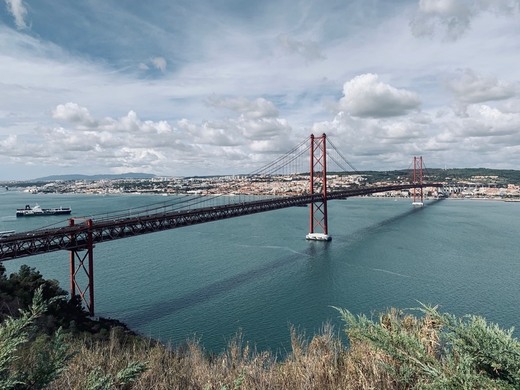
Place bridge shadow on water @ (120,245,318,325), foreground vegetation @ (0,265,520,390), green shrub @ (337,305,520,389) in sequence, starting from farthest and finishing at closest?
1. bridge shadow on water @ (120,245,318,325)
2. foreground vegetation @ (0,265,520,390)
3. green shrub @ (337,305,520,389)

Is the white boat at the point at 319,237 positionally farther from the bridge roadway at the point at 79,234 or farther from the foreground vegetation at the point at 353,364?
the foreground vegetation at the point at 353,364

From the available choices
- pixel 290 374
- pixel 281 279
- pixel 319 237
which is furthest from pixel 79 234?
pixel 319 237

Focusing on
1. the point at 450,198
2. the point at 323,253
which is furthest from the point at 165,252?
the point at 450,198

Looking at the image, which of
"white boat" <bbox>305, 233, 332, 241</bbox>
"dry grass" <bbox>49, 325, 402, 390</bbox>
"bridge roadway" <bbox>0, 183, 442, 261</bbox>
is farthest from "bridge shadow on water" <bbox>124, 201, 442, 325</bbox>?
"dry grass" <bbox>49, 325, 402, 390</bbox>

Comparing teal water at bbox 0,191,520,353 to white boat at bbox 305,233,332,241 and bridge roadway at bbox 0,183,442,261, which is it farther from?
bridge roadway at bbox 0,183,442,261

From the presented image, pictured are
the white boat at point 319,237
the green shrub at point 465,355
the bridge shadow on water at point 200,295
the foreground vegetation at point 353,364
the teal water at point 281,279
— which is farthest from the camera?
the white boat at point 319,237

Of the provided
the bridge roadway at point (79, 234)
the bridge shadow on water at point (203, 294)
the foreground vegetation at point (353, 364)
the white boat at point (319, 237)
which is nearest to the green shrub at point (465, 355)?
the foreground vegetation at point (353, 364)

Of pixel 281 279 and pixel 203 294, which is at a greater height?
pixel 203 294

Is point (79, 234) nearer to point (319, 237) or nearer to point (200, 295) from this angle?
point (200, 295)
